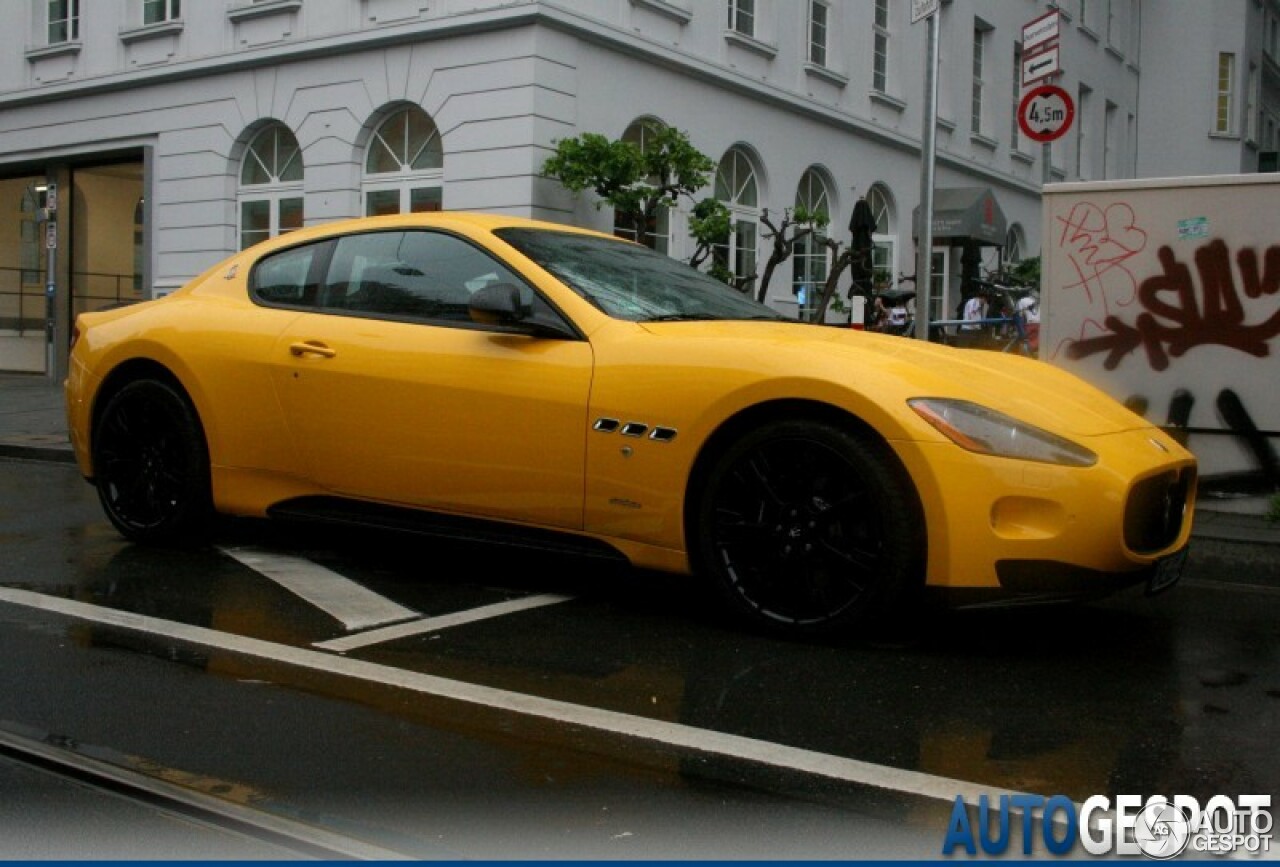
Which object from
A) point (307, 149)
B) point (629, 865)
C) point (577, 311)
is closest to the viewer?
point (629, 865)

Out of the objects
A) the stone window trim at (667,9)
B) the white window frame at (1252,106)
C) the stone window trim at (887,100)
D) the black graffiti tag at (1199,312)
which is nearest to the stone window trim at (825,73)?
the stone window trim at (887,100)

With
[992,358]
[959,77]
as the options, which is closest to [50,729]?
[992,358]

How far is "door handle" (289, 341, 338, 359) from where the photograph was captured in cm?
569

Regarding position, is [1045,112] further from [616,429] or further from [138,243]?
[138,243]

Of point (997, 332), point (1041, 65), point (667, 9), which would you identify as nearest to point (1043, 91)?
point (1041, 65)

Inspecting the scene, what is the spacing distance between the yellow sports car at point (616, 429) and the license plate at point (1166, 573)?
0.01 metres

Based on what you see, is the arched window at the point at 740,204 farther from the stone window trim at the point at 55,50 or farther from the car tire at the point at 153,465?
the car tire at the point at 153,465

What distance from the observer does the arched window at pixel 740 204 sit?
1988cm

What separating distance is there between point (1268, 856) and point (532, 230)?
3.81m

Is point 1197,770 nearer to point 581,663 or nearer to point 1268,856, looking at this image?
point 1268,856

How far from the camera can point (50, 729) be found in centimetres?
368

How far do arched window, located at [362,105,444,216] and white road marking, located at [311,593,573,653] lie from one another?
491 inches

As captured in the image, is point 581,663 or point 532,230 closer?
point 581,663

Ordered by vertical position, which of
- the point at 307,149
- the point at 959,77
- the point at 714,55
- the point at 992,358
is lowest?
the point at 992,358
